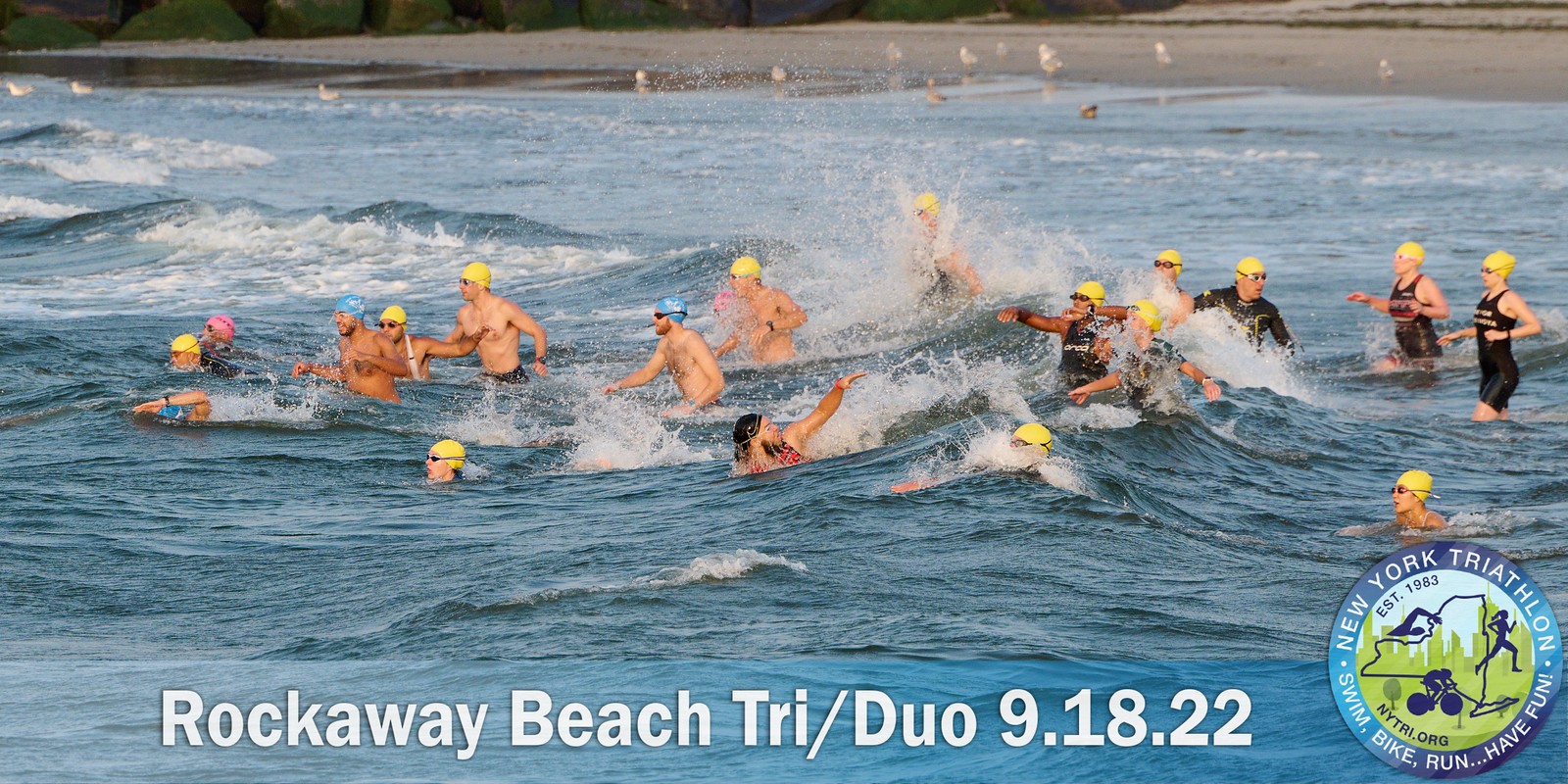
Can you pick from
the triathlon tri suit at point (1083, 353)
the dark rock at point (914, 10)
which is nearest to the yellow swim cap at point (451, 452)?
the triathlon tri suit at point (1083, 353)

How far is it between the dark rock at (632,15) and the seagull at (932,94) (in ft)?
52.3

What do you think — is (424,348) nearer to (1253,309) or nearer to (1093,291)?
(1093,291)

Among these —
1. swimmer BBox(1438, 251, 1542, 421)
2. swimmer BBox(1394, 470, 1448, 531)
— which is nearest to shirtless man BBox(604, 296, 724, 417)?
swimmer BBox(1394, 470, 1448, 531)

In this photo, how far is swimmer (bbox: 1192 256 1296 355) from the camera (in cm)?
1588

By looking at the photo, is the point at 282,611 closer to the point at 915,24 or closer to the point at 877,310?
the point at 877,310

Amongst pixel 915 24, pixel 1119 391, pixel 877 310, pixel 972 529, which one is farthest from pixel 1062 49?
pixel 972 529

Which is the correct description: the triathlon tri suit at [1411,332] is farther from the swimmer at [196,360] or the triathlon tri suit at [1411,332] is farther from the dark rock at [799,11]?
the dark rock at [799,11]

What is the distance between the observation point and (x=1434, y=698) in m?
6.89

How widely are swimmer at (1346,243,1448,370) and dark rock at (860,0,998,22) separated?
4121cm

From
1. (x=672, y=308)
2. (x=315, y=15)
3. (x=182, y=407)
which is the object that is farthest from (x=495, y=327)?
(x=315, y=15)

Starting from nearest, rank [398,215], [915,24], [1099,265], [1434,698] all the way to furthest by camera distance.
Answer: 1. [1434,698]
2. [1099,265]
3. [398,215]
4. [915,24]

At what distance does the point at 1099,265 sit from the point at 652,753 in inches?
587

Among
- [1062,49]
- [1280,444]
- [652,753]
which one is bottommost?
[652,753]

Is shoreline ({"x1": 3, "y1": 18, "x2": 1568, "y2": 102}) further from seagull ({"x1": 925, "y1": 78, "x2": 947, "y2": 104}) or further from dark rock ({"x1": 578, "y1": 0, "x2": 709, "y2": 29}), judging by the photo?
seagull ({"x1": 925, "y1": 78, "x2": 947, "y2": 104})
